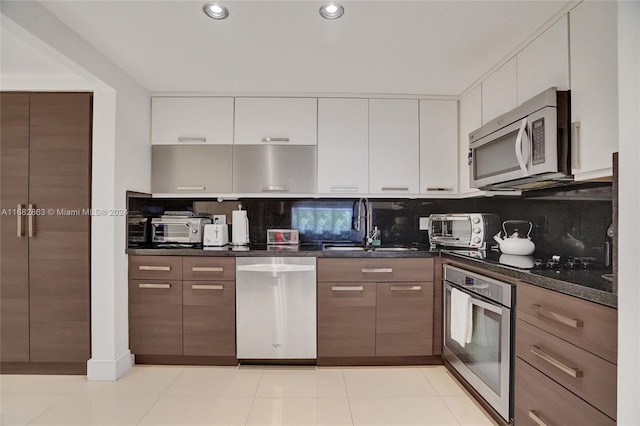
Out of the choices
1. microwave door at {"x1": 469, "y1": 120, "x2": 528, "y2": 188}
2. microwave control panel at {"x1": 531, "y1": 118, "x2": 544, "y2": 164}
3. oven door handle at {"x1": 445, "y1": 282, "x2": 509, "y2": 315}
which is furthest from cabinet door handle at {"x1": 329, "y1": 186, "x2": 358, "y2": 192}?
microwave control panel at {"x1": 531, "y1": 118, "x2": 544, "y2": 164}

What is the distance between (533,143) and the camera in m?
1.73

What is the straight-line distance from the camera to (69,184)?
7.87 feet

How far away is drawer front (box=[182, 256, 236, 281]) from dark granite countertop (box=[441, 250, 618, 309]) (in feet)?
5.93

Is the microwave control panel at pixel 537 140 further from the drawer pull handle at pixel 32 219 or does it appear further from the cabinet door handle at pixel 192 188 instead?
the drawer pull handle at pixel 32 219

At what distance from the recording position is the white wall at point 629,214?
3.19 ft

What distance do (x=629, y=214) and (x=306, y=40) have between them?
5.94ft

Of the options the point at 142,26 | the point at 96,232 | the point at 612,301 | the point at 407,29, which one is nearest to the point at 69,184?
the point at 96,232

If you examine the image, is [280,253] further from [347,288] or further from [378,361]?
[378,361]

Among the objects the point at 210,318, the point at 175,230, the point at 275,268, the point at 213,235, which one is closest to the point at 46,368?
the point at 210,318

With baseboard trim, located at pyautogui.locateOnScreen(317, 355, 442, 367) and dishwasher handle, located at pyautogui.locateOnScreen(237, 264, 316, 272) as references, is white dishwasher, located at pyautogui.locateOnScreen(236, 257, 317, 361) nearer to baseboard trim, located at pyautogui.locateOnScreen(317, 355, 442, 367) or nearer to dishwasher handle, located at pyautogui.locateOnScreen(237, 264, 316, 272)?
dishwasher handle, located at pyautogui.locateOnScreen(237, 264, 316, 272)

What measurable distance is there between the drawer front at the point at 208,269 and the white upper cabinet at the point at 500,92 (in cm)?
222

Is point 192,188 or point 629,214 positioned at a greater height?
point 192,188

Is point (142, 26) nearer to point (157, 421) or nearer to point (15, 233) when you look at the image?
point (15, 233)

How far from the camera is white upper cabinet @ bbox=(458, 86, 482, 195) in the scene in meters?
2.55
